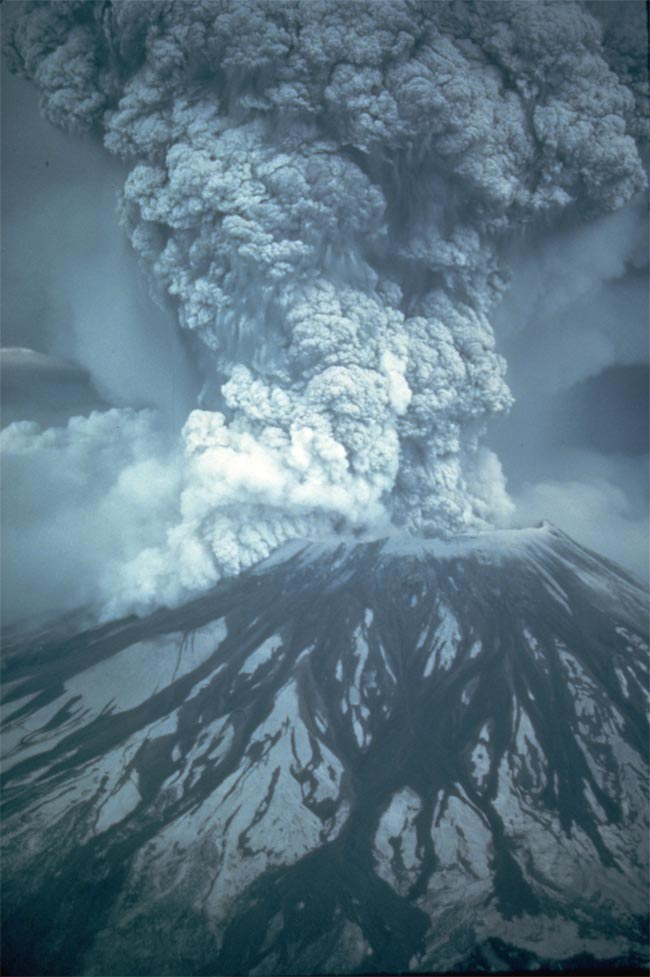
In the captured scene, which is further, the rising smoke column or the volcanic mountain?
the rising smoke column

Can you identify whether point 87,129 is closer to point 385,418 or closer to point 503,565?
point 385,418

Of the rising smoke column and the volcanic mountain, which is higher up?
the rising smoke column

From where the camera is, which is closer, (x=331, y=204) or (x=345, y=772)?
(x=345, y=772)

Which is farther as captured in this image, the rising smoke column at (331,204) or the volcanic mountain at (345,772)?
the rising smoke column at (331,204)

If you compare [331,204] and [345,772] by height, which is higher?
[331,204]

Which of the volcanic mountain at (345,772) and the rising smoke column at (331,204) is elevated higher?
the rising smoke column at (331,204)
